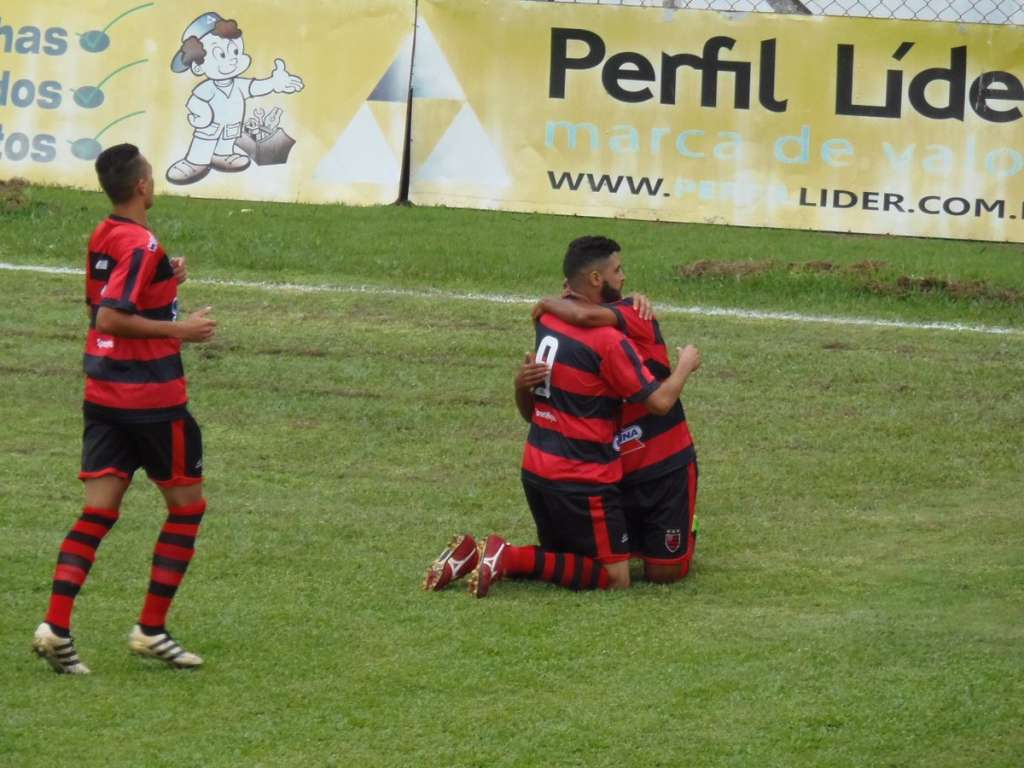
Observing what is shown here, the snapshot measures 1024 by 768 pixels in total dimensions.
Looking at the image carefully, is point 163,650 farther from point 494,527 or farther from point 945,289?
point 945,289

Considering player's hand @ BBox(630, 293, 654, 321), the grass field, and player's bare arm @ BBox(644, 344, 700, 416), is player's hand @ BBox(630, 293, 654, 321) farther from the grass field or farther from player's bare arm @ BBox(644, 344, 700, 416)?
the grass field

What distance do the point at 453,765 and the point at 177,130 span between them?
11.1m

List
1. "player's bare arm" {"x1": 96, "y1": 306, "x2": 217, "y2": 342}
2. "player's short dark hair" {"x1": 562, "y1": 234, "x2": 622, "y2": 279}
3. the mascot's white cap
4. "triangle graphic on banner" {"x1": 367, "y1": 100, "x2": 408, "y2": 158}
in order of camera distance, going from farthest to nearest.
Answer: the mascot's white cap → "triangle graphic on banner" {"x1": 367, "y1": 100, "x2": 408, "y2": 158} → "player's short dark hair" {"x1": 562, "y1": 234, "x2": 622, "y2": 279} → "player's bare arm" {"x1": 96, "y1": 306, "x2": 217, "y2": 342}

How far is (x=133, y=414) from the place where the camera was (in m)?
5.92

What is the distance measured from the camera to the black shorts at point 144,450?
5.96 metres

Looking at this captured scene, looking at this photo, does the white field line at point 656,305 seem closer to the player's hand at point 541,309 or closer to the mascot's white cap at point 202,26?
the mascot's white cap at point 202,26

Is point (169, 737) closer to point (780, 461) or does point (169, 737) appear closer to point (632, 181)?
point (780, 461)

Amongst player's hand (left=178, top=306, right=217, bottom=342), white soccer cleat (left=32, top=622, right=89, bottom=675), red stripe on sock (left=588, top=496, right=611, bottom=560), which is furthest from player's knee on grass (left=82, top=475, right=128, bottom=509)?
red stripe on sock (left=588, top=496, right=611, bottom=560)

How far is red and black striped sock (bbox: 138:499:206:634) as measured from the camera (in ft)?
19.8

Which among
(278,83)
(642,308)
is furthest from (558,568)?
(278,83)

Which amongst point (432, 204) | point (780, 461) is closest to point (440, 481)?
point (780, 461)

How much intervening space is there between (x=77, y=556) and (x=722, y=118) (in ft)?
33.5

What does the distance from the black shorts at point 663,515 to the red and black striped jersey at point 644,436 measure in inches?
1.6

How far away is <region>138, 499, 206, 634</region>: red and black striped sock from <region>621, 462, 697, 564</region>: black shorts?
76.9 inches
